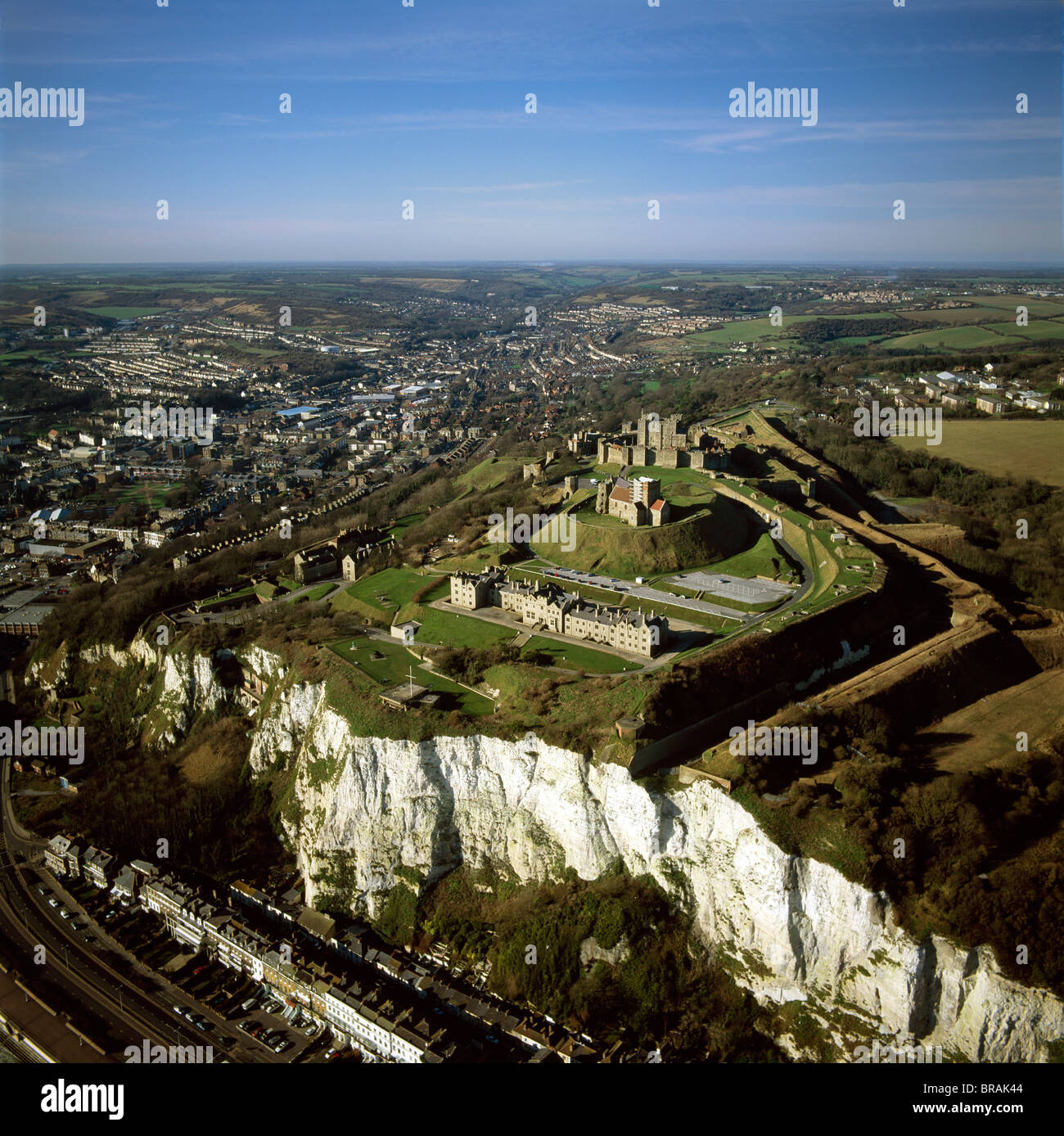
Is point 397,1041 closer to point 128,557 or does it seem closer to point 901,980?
point 901,980

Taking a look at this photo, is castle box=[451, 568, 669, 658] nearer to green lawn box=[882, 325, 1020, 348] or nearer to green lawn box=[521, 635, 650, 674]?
green lawn box=[521, 635, 650, 674]

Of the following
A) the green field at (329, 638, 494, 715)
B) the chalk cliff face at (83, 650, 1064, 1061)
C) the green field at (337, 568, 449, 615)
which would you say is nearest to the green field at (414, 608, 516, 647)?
the green field at (329, 638, 494, 715)

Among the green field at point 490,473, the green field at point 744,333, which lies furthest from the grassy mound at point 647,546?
the green field at point 744,333

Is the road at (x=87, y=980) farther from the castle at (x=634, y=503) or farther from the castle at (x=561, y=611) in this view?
the castle at (x=634, y=503)

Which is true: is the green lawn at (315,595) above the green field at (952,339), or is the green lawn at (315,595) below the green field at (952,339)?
below

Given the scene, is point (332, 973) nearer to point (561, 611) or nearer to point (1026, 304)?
point (561, 611)
